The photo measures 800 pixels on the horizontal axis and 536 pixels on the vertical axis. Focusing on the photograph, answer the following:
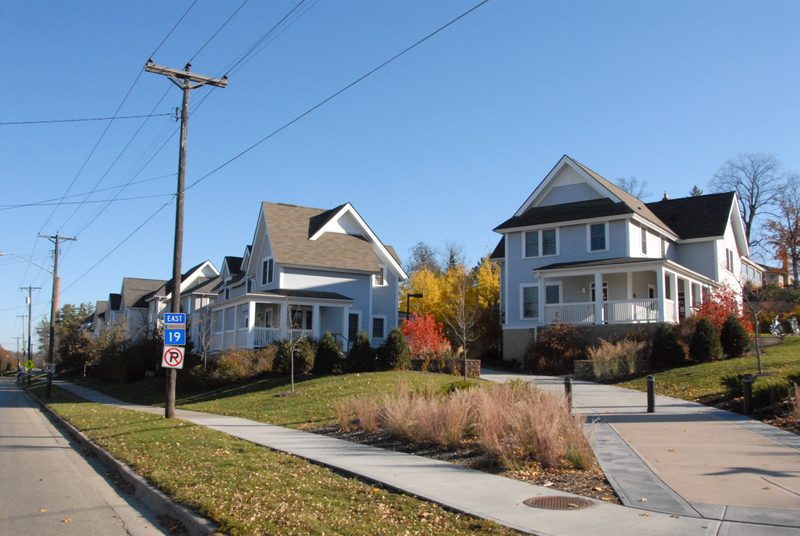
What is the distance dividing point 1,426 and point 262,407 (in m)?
7.74

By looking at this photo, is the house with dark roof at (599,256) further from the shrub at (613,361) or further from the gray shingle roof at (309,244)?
the gray shingle roof at (309,244)

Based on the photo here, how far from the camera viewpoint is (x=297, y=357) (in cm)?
2666

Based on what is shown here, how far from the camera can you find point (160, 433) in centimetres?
1526

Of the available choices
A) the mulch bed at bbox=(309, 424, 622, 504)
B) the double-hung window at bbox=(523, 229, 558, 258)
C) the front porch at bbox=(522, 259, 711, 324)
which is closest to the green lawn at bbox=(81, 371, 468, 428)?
the mulch bed at bbox=(309, 424, 622, 504)

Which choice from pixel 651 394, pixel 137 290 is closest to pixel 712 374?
pixel 651 394

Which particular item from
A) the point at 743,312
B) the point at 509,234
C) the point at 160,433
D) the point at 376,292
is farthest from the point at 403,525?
the point at 376,292

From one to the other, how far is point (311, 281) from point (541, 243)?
12407 millimetres

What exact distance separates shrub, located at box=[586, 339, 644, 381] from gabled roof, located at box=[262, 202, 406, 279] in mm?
17311

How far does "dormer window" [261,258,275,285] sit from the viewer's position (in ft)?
124

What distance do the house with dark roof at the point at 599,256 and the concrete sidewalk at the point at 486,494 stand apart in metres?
19.9

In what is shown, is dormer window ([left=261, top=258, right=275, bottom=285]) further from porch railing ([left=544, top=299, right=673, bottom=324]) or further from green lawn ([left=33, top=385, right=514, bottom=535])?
green lawn ([left=33, top=385, right=514, bottom=535])

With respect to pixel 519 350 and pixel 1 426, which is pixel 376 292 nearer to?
pixel 519 350

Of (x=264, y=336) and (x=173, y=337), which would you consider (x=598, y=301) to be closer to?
(x=264, y=336)

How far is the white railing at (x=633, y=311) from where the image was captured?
29.2 m
